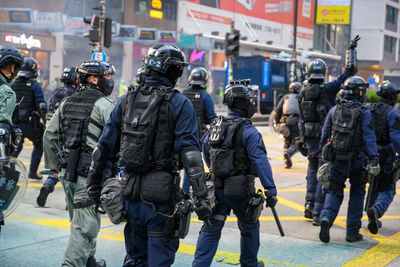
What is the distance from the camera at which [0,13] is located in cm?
3516

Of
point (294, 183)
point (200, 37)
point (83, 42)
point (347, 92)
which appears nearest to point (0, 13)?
point (83, 42)

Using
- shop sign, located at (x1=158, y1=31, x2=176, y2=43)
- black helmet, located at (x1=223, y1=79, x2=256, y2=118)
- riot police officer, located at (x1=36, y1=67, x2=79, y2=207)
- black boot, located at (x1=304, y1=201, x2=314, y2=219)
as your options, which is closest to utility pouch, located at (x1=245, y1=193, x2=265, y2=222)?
black helmet, located at (x1=223, y1=79, x2=256, y2=118)

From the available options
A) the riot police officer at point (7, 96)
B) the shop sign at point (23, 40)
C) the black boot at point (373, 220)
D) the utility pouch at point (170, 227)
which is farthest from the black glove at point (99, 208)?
the shop sign at point (23, 40)

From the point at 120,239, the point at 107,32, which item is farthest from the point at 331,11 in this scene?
the point at 120,239

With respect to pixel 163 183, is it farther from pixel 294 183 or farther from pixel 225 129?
pixel 294 183

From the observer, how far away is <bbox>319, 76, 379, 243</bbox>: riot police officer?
21.2 feet

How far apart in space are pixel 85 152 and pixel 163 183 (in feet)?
4.83

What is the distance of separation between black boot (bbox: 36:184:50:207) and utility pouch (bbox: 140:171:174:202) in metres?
4.44

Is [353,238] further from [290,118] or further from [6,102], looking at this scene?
[290,118]

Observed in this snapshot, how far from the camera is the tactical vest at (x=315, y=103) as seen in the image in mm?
7895

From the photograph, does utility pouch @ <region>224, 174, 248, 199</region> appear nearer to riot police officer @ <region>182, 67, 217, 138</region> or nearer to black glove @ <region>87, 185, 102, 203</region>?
black glove @ <region>87, 185, 102, 203</region>

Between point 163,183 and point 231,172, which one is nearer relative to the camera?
point 163,183

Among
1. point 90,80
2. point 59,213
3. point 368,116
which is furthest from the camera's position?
point 59,213

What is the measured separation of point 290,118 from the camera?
1262 centimetres
